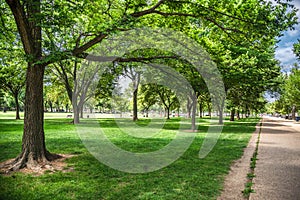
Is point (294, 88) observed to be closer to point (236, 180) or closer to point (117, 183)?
point (236, 180)

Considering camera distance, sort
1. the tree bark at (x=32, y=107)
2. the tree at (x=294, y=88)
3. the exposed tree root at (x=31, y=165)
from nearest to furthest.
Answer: the exposed tree root at (x=31, y=165), the tree bark at (x=32, y=107), the tree at (x=294, y=88)

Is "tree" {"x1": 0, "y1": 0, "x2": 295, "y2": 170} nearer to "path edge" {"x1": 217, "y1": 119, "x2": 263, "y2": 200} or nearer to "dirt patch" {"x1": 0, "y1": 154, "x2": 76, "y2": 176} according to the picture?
"dirt patch" {"x1": 0, "y1": 154, "x2": 76, "y2": 176}

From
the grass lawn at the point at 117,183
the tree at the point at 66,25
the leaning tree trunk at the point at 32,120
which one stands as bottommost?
the grass lawn at the point at 117,183

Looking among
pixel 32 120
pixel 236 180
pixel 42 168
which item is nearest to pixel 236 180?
pixel 236 180

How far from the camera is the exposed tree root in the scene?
6.67 meters

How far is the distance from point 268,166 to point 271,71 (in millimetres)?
20553

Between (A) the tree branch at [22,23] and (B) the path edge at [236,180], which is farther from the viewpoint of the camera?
(A) the tree branch at [22,23]

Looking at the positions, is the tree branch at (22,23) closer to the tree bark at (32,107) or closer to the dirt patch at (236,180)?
the tree bark at (32,107)

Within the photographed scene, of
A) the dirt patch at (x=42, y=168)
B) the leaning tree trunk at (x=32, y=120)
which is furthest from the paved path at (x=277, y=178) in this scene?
the leaning tree trunk at (x=32, y=120)

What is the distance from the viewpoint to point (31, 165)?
694cm

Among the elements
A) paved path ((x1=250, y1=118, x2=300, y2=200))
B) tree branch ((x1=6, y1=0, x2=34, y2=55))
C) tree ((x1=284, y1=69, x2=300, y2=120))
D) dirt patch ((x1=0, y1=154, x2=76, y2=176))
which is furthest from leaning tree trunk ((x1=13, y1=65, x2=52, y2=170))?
tree ((x1=284, y1=69, x2=300, y2=120))

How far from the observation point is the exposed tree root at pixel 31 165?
21.9ft

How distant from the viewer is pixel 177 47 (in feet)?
39.5

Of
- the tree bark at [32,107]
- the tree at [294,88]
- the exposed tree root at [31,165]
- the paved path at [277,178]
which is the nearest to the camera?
the paved path at [277,178]
